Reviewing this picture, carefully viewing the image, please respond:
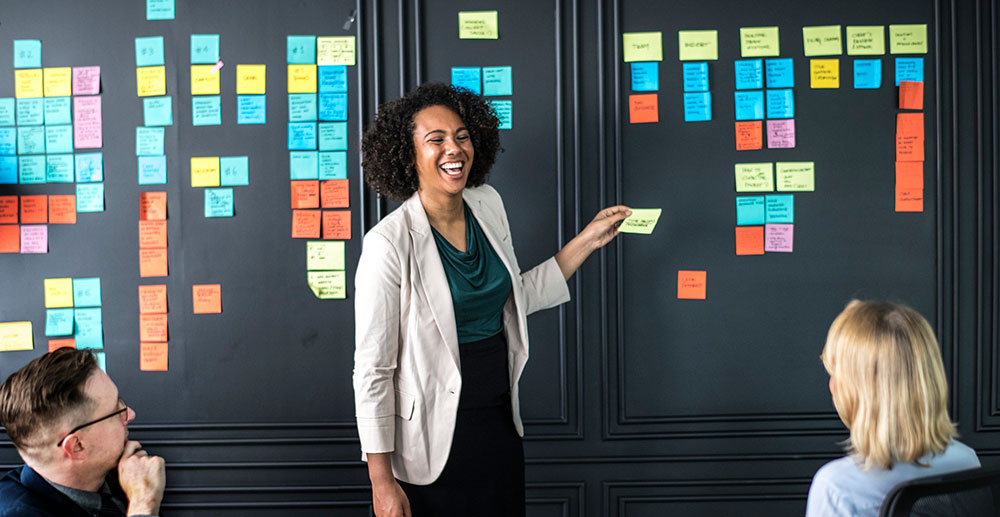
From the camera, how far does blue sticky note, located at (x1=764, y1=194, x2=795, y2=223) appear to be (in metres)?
2.36

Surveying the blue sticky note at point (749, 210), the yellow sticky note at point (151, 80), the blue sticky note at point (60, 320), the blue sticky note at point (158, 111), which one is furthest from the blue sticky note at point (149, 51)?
the blue sticky note at point (749, 210)

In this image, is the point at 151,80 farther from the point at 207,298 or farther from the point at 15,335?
the point at 15,335

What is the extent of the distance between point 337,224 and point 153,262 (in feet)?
2.33

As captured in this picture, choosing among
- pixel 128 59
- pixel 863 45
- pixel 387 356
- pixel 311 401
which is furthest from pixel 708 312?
pixel 128 59

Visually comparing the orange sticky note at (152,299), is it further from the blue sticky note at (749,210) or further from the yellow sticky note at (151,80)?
the blue sticky note at (749,210)

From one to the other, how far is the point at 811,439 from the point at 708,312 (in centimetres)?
62

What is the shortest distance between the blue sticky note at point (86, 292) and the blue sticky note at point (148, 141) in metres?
0.52

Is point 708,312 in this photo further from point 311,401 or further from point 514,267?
point 311,401

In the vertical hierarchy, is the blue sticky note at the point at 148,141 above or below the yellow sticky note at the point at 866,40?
below

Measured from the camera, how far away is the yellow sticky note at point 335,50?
2.33m

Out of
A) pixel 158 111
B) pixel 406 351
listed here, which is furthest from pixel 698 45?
pixel 158 111

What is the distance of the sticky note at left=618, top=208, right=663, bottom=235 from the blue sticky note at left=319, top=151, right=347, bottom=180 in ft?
3.42

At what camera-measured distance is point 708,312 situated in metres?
2.38

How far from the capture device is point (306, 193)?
2.35 metres
